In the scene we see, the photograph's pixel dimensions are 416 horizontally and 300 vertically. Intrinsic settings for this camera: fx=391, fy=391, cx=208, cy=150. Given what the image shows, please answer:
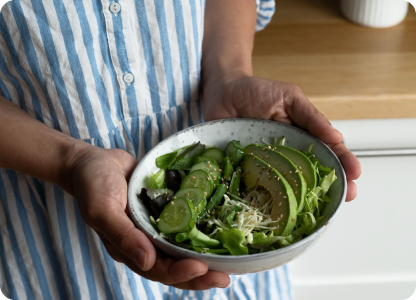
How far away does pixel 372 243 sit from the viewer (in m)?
1.62

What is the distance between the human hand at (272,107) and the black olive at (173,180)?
0.77 ft

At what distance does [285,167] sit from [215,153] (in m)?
0.19

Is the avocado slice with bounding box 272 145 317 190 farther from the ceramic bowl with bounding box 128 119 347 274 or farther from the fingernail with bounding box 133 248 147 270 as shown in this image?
the fingernail with bounding box 133 248 147 270

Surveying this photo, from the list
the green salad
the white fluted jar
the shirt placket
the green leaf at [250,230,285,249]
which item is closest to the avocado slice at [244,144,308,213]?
the green salad

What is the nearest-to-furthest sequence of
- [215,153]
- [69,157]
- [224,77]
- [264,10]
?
[69,157] → [215,153] → [224,77] → [264,10]

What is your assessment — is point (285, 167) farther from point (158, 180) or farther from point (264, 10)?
point (264, 10)

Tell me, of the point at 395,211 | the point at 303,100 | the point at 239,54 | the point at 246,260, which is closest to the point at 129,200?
the point at 246,260

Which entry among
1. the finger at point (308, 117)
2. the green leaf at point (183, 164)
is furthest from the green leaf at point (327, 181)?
the green leaf at point (183, 164)

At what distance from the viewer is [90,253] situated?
1163 mm

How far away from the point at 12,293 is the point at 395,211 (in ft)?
4.70

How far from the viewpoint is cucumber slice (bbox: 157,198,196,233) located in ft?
2.61

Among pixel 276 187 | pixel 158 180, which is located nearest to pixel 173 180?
pixel 158 180

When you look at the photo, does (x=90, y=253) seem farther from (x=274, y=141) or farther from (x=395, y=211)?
(x=395, y=211)

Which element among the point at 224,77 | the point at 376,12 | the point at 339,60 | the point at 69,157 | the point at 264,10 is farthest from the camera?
the point at 376,12
